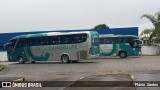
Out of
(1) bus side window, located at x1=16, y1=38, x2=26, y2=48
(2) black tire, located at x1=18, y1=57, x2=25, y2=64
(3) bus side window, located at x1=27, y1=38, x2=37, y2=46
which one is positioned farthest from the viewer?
(2) black tire, located at x1=18, y1=57, x2=25, y2=64

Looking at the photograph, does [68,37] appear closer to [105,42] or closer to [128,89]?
[105,42]

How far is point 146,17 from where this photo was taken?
56.1 meters

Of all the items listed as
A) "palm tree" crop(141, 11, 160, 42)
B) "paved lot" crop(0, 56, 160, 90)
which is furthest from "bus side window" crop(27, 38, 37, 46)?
"palm tree" crop(141, 11, 160, 42)

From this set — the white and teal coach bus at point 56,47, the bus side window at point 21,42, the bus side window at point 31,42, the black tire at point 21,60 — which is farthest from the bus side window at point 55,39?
the black tire at point 21,60

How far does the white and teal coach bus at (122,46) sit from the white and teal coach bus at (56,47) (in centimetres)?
781

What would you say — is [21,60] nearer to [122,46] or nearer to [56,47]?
[56,47]

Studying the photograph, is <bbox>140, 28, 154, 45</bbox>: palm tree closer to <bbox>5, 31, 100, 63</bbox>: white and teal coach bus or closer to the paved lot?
<bbox>5, 31, 100, 63</bbox>: white and teal coach bus

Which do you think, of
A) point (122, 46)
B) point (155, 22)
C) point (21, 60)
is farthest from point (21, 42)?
point (155, 22)

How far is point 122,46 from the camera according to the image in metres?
45.4

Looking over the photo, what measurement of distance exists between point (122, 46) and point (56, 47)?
1056 cm

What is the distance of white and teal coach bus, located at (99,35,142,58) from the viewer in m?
45.1

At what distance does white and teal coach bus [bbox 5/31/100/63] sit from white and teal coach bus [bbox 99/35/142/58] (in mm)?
7809

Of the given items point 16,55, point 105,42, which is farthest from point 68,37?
point 105,42

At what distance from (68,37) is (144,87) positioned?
2236 centimetres
